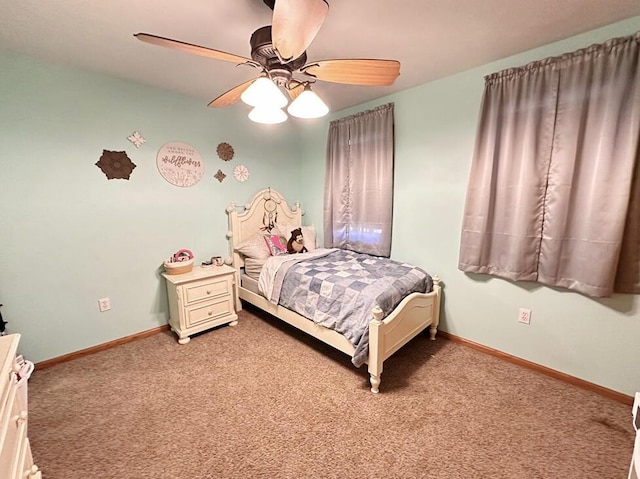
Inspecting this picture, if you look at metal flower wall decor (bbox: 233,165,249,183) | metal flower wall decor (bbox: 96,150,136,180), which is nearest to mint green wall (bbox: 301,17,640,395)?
metal flower wall decor (bbox: 233,165,249,183)

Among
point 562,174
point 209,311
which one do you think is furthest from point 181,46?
point 562,174

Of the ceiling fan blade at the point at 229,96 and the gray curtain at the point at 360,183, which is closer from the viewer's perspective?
the ceiling fan blade at the point at 229,96

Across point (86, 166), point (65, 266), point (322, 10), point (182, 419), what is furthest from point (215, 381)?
point (322, 10)

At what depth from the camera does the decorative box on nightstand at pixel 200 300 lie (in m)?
2.56

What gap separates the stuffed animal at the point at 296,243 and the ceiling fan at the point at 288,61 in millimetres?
1651

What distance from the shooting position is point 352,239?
329 cm

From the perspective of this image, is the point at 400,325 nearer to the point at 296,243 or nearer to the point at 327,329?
the point at 327,329

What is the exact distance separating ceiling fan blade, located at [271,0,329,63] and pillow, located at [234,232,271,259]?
2.13m

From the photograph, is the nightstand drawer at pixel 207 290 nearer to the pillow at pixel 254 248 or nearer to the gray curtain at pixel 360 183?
the pillow at pixel 254 248

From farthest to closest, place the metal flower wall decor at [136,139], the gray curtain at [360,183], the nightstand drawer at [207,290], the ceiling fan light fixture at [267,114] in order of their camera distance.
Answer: the gray curtain at [360,183]
the nightstand drawer at [207,290]
the metal flower wall decor at [136,139]
the ceiling fan light fixture at [267,114]

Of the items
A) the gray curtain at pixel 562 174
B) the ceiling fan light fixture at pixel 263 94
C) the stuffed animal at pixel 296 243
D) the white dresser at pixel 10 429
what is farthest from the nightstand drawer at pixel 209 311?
the gray curtain at pixel 562 174

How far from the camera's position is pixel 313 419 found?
5.58ft

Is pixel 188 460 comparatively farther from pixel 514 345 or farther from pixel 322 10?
pixel 514 345

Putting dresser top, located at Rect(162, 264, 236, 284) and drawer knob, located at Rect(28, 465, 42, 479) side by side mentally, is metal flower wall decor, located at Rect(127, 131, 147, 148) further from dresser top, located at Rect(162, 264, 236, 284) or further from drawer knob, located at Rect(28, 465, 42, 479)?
drawer knob, located at Rect(28, 465, 42, 479)
